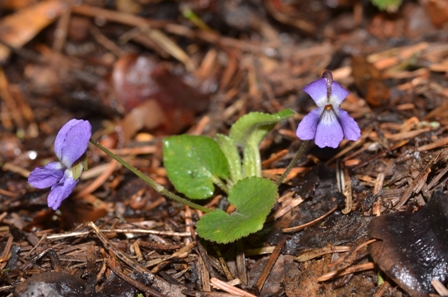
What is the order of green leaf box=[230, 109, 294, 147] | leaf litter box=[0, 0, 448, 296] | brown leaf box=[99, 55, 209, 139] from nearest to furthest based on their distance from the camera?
leaf litter box=[0, 0, 448, 296]
green leaf box=[230, 109, 294, 147]
brown leaf box=[99, 55, 209, 139]

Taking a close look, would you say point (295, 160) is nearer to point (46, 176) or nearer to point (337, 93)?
point (337, 93)

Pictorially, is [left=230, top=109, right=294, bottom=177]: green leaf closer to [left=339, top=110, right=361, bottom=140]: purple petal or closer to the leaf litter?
the leaf litter

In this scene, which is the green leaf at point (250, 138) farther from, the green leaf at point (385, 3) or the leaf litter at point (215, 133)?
the green leaf at point (385, 3)

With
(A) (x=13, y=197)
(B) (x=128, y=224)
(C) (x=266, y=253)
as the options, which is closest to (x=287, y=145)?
(C) (x=266, y=253)

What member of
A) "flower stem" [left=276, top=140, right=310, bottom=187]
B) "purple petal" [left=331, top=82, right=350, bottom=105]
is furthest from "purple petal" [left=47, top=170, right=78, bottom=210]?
"purple petal" [left=331, top=82, right=350, bottom=105]

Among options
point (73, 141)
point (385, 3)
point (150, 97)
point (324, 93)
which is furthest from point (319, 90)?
point (385, 3)

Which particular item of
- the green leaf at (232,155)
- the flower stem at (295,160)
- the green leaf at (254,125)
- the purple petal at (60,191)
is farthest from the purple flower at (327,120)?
the purple petal at (60,191)

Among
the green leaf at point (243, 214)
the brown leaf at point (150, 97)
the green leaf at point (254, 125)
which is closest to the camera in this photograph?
the green leaf at point (243, 214)
